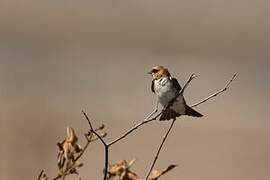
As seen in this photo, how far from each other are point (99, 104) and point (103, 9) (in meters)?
4.68

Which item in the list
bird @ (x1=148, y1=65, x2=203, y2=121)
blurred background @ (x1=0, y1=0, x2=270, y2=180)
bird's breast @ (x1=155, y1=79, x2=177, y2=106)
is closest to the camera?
bird @ (x1=148, y1=65, x2=203, y2=121)

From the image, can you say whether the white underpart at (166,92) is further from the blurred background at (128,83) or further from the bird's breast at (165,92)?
the blurred background at (128,83)

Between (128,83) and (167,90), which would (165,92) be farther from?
(128,83)

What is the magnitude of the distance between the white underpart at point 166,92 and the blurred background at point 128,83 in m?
3.75

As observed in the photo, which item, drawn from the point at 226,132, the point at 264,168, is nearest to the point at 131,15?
the point at 226,132

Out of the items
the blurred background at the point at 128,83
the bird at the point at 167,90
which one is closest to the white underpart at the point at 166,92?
the bird at the point at 167,90

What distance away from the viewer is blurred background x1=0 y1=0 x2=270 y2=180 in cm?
1050

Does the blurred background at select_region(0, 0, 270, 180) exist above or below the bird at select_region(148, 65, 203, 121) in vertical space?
above

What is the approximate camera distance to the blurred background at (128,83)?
10.5m

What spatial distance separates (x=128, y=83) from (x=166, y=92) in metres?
10.1

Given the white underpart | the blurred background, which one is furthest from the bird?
the blurred background

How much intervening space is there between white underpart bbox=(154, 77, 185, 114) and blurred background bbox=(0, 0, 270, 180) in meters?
3.75

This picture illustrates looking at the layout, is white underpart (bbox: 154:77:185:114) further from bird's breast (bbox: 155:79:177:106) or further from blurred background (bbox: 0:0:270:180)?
blurred background (bbox: 0:0:270:180)

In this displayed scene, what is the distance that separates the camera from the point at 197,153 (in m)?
10.9
